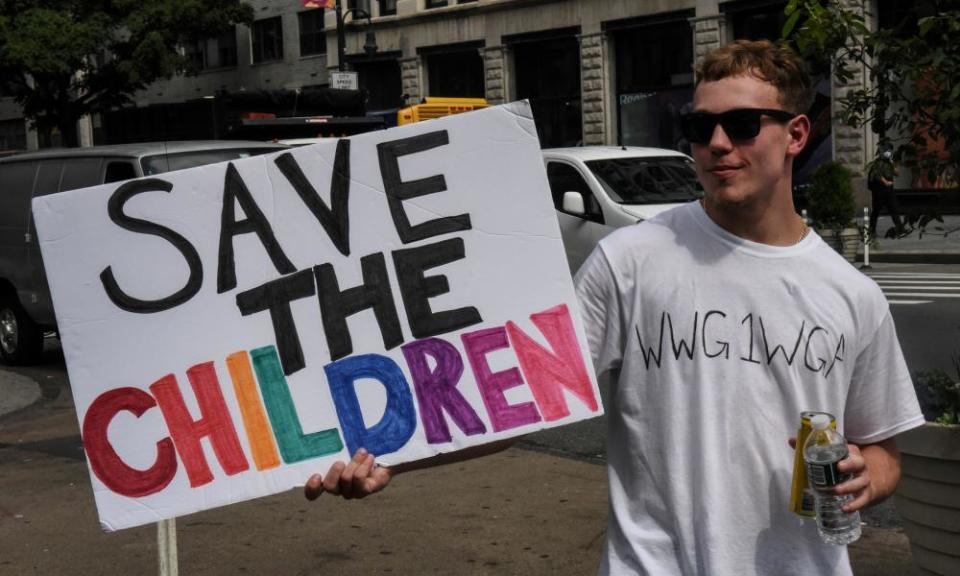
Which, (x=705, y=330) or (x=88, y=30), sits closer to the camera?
(x=705, y=330)

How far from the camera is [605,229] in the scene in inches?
598

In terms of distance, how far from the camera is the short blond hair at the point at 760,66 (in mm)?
2721

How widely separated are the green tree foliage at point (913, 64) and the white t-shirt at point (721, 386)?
90.4 inches

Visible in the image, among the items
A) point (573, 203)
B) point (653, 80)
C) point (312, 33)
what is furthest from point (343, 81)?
point (312, 33)

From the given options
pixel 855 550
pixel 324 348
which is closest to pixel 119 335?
pixel 324 348

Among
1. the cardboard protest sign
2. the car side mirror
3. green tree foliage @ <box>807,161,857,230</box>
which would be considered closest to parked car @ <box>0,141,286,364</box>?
the car side mirror

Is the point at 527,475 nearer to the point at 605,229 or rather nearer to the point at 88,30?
the point at 605,229

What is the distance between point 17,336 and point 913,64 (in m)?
Result: 10.6

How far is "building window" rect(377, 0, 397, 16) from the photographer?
127 ft

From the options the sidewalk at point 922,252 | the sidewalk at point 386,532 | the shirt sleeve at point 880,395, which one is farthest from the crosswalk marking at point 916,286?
the shirt sleeve at point 880,395

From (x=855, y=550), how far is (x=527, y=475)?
6.85 feet

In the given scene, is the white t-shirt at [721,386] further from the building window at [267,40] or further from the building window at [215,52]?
the building window at [215,52]

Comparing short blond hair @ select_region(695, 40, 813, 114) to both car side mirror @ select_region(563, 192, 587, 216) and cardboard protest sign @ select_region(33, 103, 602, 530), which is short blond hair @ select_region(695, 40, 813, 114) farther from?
car side mirror @ select_region(563, 192, 587, 216)

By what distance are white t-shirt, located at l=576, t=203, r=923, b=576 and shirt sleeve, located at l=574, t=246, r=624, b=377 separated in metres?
0.02
